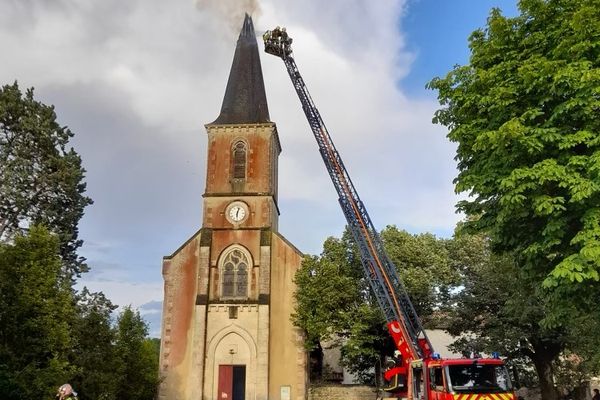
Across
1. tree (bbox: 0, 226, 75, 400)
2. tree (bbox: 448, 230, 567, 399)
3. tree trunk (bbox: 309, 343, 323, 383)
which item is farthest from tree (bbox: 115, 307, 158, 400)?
tree (bbox: 448, 230, 567, 399)

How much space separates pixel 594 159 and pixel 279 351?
21.7 m

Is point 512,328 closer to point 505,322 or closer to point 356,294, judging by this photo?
point 505,322

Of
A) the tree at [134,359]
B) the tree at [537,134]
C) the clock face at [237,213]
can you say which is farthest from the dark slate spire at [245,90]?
the tree at [537,134]

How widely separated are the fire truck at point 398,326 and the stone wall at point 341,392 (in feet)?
11.0

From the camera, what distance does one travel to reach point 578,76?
36.1 feet

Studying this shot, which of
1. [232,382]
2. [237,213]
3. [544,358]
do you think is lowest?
[232,382]

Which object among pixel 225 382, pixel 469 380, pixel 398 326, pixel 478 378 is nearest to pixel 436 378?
pixel 469 380

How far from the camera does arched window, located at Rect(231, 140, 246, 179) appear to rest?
3306 centimetres

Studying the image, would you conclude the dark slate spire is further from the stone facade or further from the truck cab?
the truck cab

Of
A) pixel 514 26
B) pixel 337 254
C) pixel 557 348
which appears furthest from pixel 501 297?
pixel 514 26

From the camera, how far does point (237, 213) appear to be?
3192 cm

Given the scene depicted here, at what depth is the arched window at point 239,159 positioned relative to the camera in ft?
108

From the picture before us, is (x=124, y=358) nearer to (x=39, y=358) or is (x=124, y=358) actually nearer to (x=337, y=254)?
(x=39, y=358)

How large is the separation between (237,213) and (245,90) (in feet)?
29.6
